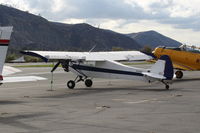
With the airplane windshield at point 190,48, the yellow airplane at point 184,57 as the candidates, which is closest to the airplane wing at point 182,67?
the yellow airplane at point 184,57

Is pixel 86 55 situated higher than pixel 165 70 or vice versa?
pixel 86 55

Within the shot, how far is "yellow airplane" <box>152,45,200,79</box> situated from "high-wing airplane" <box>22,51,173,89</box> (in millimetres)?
6351

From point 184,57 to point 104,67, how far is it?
335 inches

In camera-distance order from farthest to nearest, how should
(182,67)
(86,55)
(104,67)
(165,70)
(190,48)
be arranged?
(190,48) → (182,67) → (86,55) → (104,67) → (165,70)

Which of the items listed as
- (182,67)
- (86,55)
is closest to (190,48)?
(182,67)

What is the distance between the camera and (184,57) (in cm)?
2745

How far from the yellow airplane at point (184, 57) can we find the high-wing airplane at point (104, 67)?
6.35 metres

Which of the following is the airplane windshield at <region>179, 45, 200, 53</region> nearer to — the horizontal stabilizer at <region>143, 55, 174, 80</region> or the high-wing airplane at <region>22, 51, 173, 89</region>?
the high-wing airplane at <region>22, 51, 173, 89</region>

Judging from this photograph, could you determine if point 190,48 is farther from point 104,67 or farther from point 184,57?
point 104,67

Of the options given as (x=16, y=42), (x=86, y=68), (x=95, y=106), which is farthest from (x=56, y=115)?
(x=16, y=42)

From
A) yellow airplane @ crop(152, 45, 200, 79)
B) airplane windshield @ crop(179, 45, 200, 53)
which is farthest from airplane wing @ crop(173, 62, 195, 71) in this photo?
airplane windshield @ crop(179, 45, 200, 53)

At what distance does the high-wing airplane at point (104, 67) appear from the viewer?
19.0m

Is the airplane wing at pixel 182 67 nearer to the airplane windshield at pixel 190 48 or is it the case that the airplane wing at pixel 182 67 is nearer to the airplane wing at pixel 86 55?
the airplane windshield at pixel 190 48

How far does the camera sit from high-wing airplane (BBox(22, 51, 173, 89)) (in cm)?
1897
